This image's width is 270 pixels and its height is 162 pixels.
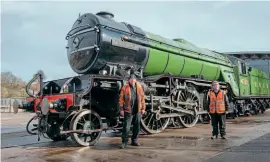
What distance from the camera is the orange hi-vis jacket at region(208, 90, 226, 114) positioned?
7.40 meters

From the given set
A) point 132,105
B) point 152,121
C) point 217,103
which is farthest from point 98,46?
point 217,103

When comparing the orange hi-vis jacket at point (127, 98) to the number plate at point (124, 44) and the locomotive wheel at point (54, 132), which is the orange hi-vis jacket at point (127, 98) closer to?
the number plate at point (124, 44)

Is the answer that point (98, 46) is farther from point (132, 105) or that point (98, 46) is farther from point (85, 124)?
point (85, 124)

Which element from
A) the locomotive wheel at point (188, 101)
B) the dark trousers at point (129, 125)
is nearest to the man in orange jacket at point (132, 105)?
the dark trousers at point (129, 125)

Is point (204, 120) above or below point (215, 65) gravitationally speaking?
below

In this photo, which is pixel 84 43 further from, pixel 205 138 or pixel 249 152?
pixel 249 152

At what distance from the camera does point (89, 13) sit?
299 inches

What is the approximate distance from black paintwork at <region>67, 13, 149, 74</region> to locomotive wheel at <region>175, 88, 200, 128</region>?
2205 millimetres

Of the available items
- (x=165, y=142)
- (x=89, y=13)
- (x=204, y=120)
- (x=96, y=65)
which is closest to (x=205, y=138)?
(x=165, y=142)

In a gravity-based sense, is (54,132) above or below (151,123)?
below

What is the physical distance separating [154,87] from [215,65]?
16.5 ft

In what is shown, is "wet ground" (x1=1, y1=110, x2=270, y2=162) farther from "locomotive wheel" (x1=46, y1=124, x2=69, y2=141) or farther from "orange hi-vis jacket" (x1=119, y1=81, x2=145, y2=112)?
"locomotive wheel" (x1=46, y1=124, x2=69, y2=141)

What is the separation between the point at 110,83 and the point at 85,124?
3.93 feet

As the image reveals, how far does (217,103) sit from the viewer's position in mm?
7430
